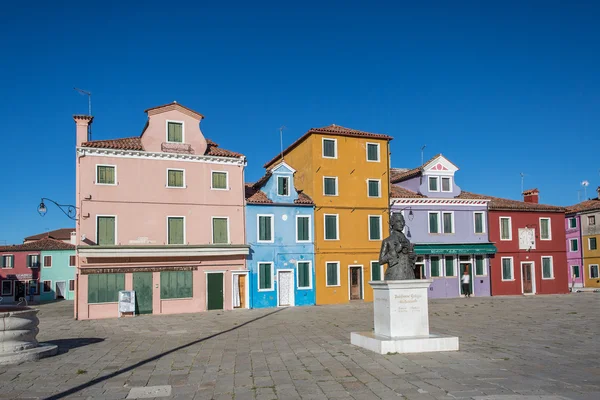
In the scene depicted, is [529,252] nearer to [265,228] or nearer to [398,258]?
[265,228]

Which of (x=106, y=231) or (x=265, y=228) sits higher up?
(x=265, y=228)

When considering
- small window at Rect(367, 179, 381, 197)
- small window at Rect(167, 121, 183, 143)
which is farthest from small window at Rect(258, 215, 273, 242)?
small window at Rect(367, 179, 381, 197)

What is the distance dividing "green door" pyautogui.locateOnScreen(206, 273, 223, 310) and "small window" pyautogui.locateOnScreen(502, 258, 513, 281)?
853 inches

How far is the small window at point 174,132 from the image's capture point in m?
31.4

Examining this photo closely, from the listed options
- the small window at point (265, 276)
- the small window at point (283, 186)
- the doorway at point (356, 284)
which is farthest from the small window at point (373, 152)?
the small window at point (265, 276)

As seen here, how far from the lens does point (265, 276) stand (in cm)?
3331

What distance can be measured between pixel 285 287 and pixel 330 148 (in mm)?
10013

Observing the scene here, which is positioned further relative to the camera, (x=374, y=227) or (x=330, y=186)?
(x=374, y=227)

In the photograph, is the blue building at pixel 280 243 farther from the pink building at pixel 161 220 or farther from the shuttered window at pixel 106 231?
the shuttered window at pixel 106 231

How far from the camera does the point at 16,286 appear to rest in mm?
58500

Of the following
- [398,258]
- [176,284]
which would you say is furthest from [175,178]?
[398,258]

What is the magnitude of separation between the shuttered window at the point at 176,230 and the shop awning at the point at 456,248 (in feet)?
53.8

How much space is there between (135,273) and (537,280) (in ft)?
98.7

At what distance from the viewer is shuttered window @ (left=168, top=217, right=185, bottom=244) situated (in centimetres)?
3086
